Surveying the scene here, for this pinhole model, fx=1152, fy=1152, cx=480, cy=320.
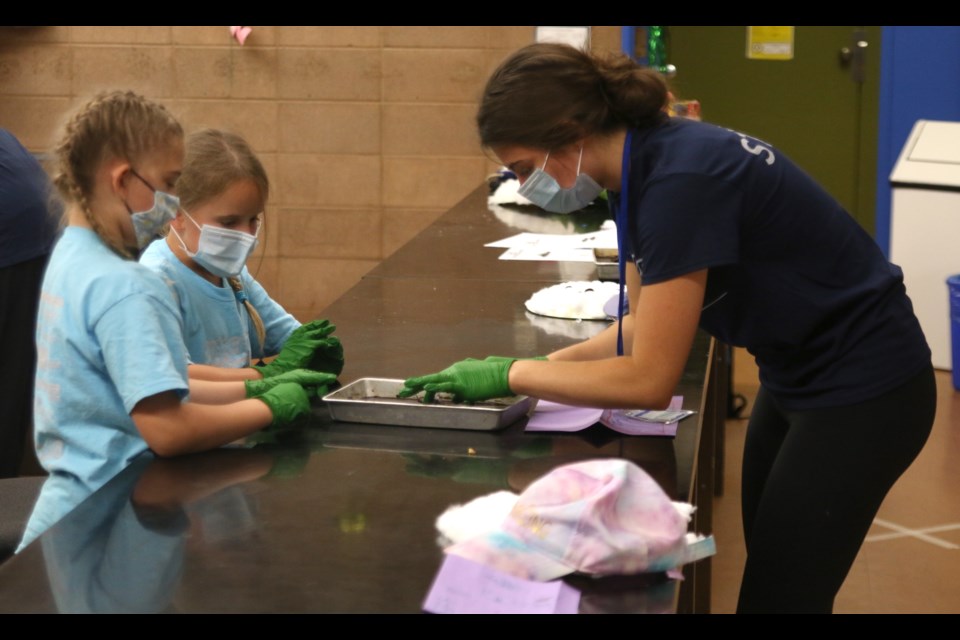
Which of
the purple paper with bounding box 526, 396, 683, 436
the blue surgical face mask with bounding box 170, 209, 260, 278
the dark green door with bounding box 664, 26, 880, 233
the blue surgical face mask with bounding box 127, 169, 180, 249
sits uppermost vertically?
the dark green door with bounding box 664, 26, 880, 233

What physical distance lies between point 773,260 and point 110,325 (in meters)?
0.88

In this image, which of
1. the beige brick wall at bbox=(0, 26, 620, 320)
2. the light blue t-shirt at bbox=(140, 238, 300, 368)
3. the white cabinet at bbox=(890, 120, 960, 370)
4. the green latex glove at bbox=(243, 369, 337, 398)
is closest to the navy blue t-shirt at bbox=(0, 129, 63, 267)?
the light blue t-shirt at bbox=(140, 238, 300, 368)

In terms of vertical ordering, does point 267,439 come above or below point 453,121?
below

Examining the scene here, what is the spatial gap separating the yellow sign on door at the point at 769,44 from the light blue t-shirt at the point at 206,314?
430cm

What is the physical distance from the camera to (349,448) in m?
1.60

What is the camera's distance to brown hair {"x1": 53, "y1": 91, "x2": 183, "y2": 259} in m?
1.51

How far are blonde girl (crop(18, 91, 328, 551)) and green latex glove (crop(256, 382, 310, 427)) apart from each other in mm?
72

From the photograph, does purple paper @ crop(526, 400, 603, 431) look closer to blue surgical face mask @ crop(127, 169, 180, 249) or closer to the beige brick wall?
blue surgical face mask @ crop(127, 169, 180, 249)

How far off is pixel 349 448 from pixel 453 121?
3947 mm

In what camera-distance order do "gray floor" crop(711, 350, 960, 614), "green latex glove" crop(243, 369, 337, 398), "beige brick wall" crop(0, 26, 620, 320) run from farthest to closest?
1. "beige brick wall" crop(0, 26, 620, 320)
2. "gray floor" crop(711, 350, 960, 614)
3. "green latex glove" crop(243, 369, 337, 398)

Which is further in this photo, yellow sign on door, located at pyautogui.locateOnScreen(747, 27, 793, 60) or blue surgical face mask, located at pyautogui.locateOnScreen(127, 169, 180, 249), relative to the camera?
yellow sign on door, located at pyautogui.locateOnScreen(747, 27, 793, 60)
